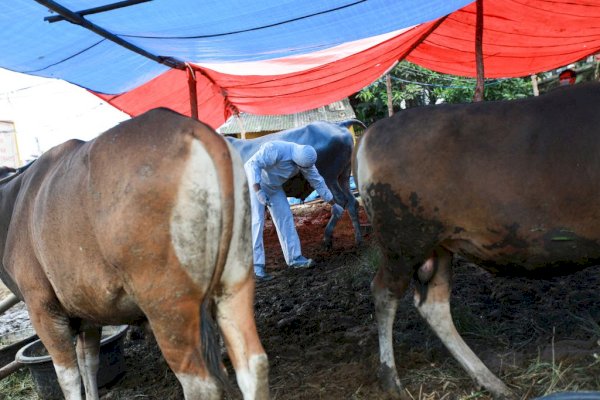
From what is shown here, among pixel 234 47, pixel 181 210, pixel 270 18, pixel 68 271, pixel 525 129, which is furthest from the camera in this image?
pixel 234 47

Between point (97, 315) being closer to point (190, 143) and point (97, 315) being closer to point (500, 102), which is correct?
Result: point (190, 143)

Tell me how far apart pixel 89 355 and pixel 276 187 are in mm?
3802

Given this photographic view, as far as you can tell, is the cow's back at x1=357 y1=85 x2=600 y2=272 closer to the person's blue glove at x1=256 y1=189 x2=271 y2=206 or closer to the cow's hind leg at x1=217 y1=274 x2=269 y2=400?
the cow's hind leg at x1=217 y1=274 x2=269 y2=400

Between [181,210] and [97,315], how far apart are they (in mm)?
917

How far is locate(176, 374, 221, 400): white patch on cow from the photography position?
2201mm

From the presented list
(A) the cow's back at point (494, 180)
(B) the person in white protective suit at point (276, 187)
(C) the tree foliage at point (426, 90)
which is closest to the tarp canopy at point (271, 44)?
(B) the person in white protective suit at point (276, 187)

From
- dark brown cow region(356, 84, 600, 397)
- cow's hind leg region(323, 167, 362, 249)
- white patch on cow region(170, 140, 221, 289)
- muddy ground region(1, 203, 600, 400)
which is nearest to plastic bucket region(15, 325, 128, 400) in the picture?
muddy ground region(1, 203, 600, 400)

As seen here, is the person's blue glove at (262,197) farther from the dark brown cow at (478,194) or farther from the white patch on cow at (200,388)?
the white patch on cow at (200,388)

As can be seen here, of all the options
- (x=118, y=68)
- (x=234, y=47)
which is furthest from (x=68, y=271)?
(x=118, y=68)

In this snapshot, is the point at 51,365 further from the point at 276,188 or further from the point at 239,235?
the point at 276,188

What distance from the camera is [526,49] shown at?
297 inches

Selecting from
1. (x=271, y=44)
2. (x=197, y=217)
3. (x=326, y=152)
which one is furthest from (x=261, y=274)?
(x=197, y=217)

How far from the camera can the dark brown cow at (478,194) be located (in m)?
2.55

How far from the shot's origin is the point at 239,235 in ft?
7.69
